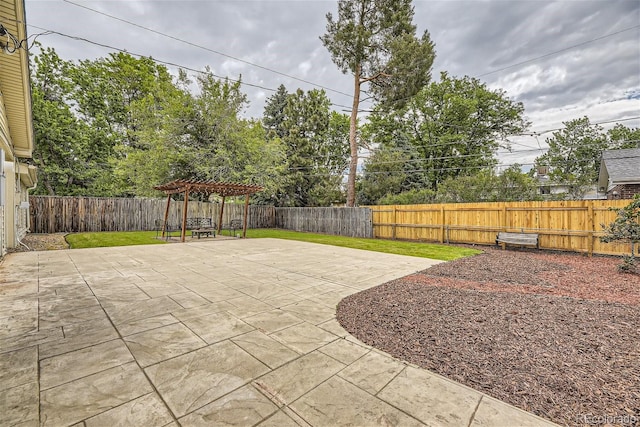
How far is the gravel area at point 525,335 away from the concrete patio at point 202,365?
8.9 inches

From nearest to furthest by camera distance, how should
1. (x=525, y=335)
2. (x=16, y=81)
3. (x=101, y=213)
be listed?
Result: 1. (x=525, y=335)
2. (x=16, y=81)
3. (x=101, y=213)

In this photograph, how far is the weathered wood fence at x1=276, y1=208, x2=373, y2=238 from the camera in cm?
1291

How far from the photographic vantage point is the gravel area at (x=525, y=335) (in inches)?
66.5

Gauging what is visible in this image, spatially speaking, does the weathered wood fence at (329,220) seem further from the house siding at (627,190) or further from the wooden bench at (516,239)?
the house siding at (627,190)

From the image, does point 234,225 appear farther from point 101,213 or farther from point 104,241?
point 101,213

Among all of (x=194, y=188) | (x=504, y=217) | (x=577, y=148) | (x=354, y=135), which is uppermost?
(x=577, y=148)

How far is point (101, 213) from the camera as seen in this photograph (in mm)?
12609

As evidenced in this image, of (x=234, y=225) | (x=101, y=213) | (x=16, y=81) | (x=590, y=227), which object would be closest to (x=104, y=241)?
(x=101, y=213)

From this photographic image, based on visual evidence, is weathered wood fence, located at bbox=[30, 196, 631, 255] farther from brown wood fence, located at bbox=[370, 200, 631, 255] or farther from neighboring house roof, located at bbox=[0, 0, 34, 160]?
neighboring house roof, located at bbox=[0, 0, 34, 160]

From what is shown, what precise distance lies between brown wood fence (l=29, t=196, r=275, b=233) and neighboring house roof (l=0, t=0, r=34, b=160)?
153 inches

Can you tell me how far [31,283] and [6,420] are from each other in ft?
12.4

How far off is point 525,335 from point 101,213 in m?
15.7

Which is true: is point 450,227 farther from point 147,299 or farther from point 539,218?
point 147,299

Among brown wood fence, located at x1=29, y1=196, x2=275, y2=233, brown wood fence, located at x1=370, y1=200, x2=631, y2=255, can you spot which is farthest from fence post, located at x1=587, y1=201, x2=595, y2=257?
brown wood fence, located at x1=29, y1=196, x2=275, y2=233
